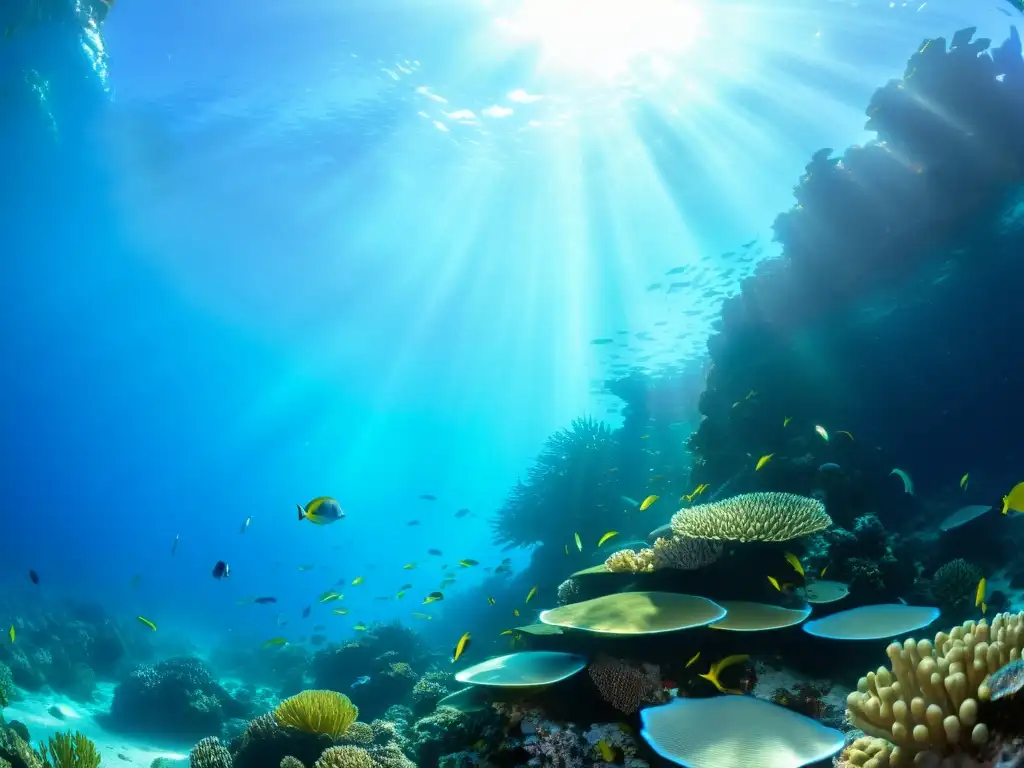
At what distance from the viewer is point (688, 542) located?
5.44 meters

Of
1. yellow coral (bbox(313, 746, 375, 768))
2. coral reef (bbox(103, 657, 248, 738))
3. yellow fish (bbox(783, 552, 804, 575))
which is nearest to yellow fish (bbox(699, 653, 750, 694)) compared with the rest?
yellow fish (bbox(783, 552, 804, 575))

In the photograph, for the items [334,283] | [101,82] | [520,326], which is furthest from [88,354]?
[520,326]

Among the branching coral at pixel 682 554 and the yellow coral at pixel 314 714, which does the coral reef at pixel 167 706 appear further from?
the branching coral at pixel 682 554

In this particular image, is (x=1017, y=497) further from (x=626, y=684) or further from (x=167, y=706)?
(x=167, y=706)

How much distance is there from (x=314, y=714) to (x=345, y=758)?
3.45 feet

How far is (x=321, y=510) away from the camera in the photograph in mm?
7953

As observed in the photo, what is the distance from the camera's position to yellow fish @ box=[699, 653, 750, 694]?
164 inches

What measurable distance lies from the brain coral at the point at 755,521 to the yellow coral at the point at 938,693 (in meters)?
2.45

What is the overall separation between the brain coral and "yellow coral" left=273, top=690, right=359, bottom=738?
4876 mm

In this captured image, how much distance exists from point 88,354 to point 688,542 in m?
65.4

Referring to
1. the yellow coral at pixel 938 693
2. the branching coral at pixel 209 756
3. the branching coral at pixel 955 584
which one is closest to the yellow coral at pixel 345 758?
the branching coral at pixel 209 756

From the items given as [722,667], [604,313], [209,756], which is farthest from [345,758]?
[604,313]

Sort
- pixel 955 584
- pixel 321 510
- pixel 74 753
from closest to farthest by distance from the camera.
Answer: pixel 74 753
pixel 955 584
pixel 321 510

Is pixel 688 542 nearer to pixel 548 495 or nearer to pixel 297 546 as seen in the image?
pixel 548 495
